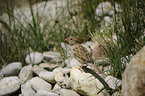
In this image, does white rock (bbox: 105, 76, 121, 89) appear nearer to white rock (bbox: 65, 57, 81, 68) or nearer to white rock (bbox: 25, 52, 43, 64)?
white rock (bbox: 65, 57, 81, 68)

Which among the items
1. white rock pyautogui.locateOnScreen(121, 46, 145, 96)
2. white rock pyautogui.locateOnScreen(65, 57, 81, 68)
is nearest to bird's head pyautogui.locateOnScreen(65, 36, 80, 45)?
white rock pyautogui.locateOnScreen(65, 57, 81, 68)

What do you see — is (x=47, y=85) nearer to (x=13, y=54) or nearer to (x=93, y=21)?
(x=13, y=54)

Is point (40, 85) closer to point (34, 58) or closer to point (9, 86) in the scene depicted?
point (9, 86)

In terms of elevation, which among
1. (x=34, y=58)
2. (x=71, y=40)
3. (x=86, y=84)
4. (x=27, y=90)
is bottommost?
(x=27, y=90)

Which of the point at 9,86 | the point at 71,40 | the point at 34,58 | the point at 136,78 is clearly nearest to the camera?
the point at 136,78

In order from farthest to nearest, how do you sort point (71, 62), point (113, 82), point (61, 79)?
point (71, 62), point (61, 79), point (113, 82)

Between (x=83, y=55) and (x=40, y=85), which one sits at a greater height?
(x=83, y=55)

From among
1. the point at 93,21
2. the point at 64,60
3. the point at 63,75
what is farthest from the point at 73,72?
the point at 93,21

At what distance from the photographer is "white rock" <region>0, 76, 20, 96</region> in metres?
1.57

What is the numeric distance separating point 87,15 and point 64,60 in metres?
1.19

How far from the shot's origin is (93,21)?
2.25 m

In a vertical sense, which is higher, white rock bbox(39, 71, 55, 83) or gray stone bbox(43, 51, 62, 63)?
gray stone bbox(43, 51, 62, 63)

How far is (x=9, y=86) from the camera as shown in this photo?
1.60m

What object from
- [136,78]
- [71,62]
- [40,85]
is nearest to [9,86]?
[40,85]
